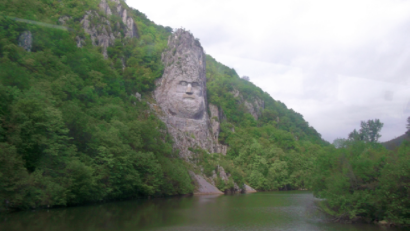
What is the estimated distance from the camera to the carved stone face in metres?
79.8

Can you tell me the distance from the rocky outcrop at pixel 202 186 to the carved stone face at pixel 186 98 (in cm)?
1922

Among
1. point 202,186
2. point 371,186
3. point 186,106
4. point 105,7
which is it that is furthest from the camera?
point 105,7

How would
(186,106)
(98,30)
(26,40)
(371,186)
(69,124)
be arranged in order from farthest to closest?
1. (186,106)
2. (98,30)
3. (26,40)
4. (69,124)
5. (371,186)

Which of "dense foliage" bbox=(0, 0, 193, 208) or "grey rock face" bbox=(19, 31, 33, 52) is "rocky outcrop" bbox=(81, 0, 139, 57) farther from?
"grey rock face" bbox=(19, 31, 33, 52)

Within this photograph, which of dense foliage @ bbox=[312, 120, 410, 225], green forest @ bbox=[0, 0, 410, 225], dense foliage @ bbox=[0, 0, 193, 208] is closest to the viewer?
dense foliage @ bbox=[312, 120, 410, 225]

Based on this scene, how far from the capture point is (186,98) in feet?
264

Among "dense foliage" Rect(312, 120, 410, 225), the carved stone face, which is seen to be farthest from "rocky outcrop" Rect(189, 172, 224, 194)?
"dense foliage" Rect(312, 120, 410, 225)

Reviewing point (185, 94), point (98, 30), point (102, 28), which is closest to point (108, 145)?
point (185, 94)

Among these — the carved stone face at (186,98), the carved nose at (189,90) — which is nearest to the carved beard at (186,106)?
the carved stone face at (186,98)

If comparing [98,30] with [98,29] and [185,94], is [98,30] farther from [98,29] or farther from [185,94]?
[185,94]

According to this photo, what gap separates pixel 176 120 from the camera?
257ft

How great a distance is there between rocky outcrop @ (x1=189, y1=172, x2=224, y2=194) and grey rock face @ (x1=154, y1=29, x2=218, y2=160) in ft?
33.7

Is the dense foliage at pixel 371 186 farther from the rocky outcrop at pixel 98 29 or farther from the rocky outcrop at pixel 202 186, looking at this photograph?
the rocky outcrop at pixel 98 29

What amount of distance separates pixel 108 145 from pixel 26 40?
23.8 meters
